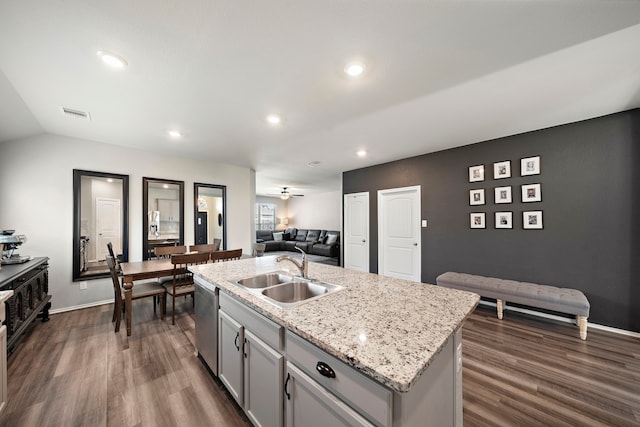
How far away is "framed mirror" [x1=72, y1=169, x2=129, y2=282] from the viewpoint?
340 centimetres

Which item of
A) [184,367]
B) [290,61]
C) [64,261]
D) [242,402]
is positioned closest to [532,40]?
[290,61]

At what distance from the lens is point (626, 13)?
4.40 ft

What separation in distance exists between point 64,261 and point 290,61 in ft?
13.4

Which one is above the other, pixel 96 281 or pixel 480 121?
pixel 480 121

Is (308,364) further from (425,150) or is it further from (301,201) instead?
(301,201)

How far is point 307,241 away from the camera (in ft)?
26.7

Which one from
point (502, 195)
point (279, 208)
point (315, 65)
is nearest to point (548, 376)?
point (502, 195)

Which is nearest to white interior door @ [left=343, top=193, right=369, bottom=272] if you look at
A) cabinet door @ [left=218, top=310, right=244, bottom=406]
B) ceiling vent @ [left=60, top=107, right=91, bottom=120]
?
cabinet door @ [left=218, top=310, right=244, bottom=406]

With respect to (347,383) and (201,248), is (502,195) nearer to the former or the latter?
(347,383)

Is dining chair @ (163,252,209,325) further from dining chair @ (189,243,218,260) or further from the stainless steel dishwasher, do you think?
the stainless steel dishwasher

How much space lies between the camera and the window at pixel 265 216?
9969 mm

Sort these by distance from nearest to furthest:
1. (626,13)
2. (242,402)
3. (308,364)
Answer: (308,364) < (626,13) < (242,402)

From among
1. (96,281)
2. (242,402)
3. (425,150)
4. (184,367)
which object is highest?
(425,150)

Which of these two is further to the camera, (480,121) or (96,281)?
(96,281)
